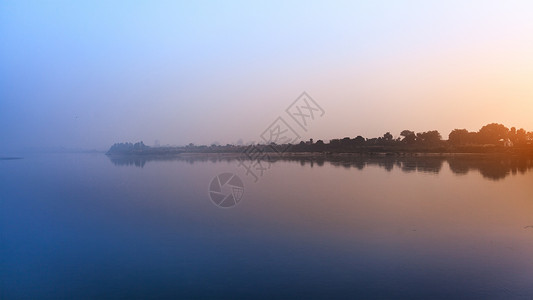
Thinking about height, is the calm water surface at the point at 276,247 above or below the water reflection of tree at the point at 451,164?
below

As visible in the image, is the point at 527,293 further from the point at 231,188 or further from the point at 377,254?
the point at 231,188

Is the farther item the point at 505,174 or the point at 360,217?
the point at 505,174

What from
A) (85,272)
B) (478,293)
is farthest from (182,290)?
(478,293)

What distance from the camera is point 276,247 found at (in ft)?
20.1

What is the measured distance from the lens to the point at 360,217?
27.3 feet

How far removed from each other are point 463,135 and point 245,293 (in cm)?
4255

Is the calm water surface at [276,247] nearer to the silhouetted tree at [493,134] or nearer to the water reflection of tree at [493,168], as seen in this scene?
the water reflection of tree at [493,168]

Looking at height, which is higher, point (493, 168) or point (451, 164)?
point (451, 164)

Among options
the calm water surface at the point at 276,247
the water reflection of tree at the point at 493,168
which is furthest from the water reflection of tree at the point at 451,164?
the calm water surface at the point at 276,247

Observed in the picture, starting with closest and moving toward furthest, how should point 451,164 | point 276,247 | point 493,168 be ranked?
point 276,247 < point 493,168 < point 451,164

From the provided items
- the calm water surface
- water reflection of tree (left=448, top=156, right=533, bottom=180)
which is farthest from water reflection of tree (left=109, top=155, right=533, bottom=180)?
the calm water surface

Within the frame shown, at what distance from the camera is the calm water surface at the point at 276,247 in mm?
4602

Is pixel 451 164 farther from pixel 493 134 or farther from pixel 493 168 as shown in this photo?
pixel 493 134

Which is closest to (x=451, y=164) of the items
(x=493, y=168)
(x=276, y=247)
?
(x=493, y=168)
